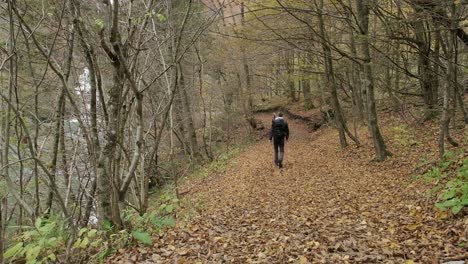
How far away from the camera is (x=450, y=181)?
533 centimetres

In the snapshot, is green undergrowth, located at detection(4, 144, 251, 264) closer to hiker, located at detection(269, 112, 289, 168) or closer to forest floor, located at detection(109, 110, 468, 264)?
forest floor, located at detection(109, 110, 468, 264)

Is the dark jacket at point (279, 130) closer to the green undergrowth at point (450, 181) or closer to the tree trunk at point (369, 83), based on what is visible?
the tree trunk at point (369, 83)

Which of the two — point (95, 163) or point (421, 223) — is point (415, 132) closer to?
point (421, 223)

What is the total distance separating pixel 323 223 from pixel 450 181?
2.12m

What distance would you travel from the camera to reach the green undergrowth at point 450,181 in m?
4.43

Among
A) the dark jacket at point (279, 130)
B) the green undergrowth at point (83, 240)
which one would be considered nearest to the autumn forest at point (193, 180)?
the green undergrowth at point (83, 240)

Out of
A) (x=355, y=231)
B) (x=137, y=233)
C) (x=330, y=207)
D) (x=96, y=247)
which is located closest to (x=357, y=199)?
(x=330, y=207)

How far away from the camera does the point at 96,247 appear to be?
5094mm

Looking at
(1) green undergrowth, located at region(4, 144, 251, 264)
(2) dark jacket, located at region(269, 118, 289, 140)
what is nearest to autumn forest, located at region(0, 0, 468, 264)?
(1) green undergrowth, located at region(4, 144, 251, 264)

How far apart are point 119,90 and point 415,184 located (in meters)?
5.79

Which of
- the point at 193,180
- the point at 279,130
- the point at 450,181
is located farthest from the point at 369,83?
the point at 193,180

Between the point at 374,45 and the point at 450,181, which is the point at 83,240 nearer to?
the point at 450,181

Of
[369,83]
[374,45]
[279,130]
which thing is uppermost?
[374,45]

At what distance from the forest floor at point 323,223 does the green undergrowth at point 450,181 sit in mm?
178
